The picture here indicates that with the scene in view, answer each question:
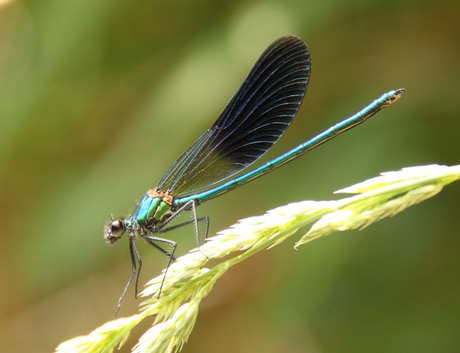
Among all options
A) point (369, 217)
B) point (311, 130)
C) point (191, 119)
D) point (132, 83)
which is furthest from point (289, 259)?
point (369, 217)

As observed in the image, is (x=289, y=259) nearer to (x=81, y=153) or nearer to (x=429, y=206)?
(x=429, y=206)

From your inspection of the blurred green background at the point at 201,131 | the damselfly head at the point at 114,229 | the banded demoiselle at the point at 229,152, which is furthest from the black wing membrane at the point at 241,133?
the blurred green background at the point at 201,131

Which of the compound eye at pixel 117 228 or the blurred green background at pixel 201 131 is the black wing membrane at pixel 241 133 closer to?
the compound eye at pixel 117 228

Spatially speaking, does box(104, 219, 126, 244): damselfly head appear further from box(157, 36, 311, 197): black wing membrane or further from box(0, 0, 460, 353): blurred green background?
box(0, 0, 460, 353): blurred green background

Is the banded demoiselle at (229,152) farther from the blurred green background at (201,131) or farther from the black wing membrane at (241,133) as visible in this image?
the blurred green background at (201,131)

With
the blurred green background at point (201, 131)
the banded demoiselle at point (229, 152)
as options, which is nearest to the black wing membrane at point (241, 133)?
the banded demoiselle at point (229, 152)

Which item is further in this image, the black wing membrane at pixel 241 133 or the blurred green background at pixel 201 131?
the blurred green background at pixel 201 131

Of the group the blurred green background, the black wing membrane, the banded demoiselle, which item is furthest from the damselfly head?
the blurred green background

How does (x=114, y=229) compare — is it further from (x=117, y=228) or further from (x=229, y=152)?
(x=229, y=152)
